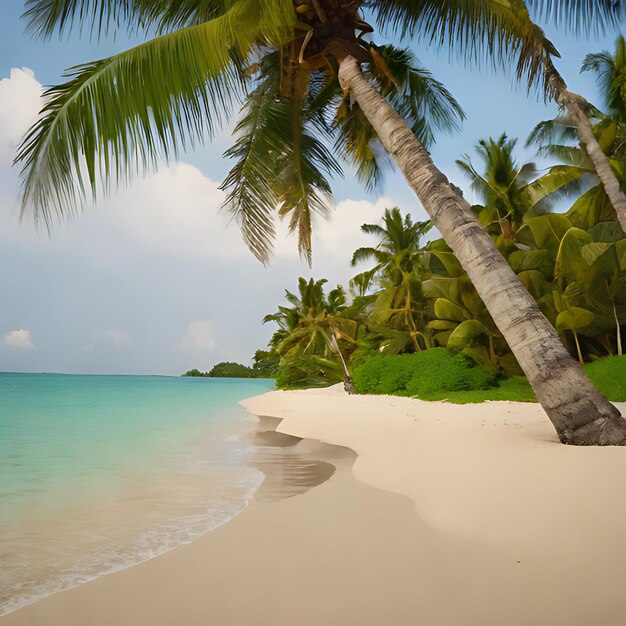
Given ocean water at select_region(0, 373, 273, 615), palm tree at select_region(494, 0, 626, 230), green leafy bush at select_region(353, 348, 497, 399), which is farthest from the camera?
green leafy bush at select_region(353, 348, 497, 399)

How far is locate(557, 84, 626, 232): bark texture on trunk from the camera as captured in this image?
8.27 metres

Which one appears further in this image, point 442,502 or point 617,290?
point 617,290

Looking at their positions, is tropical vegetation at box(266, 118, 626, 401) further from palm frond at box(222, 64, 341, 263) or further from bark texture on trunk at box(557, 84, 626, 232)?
palm frond at box(222, 64, 341, 263)

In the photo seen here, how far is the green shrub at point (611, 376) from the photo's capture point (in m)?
8.15

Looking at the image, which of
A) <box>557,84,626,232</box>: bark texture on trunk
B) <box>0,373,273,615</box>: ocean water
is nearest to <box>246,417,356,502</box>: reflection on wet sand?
<box>0,373,273,615</box>: ocean water

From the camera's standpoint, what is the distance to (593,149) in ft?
29.3

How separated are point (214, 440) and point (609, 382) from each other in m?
6.85

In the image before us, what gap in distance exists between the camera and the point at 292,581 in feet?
6.15

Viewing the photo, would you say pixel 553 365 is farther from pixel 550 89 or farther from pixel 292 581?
pixel 550 89

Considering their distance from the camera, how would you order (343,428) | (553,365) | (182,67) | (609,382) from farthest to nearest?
(609,382)
(343,428)
(182,67)
(553,365)

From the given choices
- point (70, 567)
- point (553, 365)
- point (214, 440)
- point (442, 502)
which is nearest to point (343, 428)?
point (214, 440)

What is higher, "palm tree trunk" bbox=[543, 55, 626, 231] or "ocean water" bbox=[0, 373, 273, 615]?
"palm tree trunk" bbox=[543, 55, 626, 231]

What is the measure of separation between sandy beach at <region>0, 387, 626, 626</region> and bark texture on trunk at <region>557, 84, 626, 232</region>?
6.75 m

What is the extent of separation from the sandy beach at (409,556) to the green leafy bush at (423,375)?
6987 millimetres
